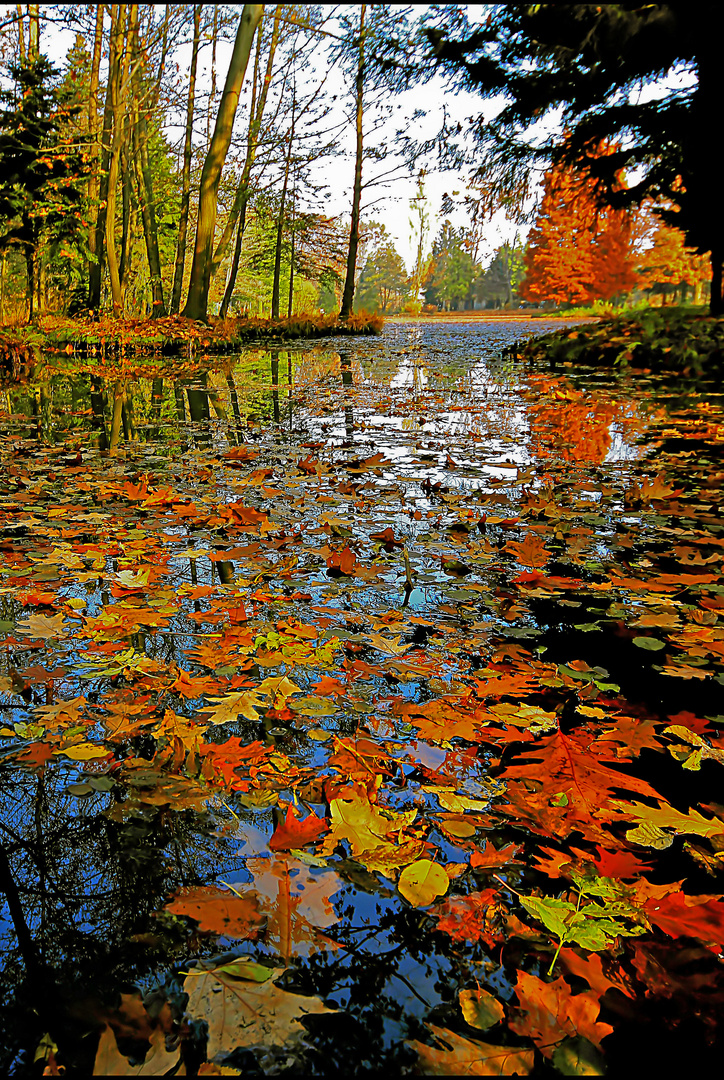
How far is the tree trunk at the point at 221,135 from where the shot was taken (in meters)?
13.6

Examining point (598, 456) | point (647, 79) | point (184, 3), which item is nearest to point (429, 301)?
point (184, 3)

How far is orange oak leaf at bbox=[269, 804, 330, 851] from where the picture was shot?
102 centimetres

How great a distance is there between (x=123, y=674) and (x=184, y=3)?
60.1ft

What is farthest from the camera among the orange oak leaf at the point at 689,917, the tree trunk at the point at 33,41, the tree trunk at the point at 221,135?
the tree trunk at the point at 33,41

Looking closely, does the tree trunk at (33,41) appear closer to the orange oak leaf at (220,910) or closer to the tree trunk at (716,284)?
the tree trunk at (716,284)

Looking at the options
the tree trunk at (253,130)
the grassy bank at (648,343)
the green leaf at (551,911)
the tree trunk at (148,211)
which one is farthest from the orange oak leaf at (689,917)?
the tree trunk at (253,130)

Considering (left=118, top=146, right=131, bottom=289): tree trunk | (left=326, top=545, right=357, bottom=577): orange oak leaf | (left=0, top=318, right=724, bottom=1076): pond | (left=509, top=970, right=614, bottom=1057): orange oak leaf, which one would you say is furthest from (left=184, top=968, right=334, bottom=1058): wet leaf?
(left=118, top=146, right=131, bottom=289): tree trunk

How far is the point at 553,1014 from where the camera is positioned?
2.54 feet

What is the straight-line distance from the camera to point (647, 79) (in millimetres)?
9031

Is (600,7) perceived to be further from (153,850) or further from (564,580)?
(153,850)

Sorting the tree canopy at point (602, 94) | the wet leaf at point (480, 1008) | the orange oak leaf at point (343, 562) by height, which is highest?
the tree canopy at point (602, 94)

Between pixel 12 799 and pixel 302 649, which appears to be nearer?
pixel 12 799

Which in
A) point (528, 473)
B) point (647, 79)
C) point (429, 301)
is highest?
point (429, 301)

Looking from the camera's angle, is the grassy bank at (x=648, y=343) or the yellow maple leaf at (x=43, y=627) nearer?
the yellow maple leaf at (x=43, y=627)
